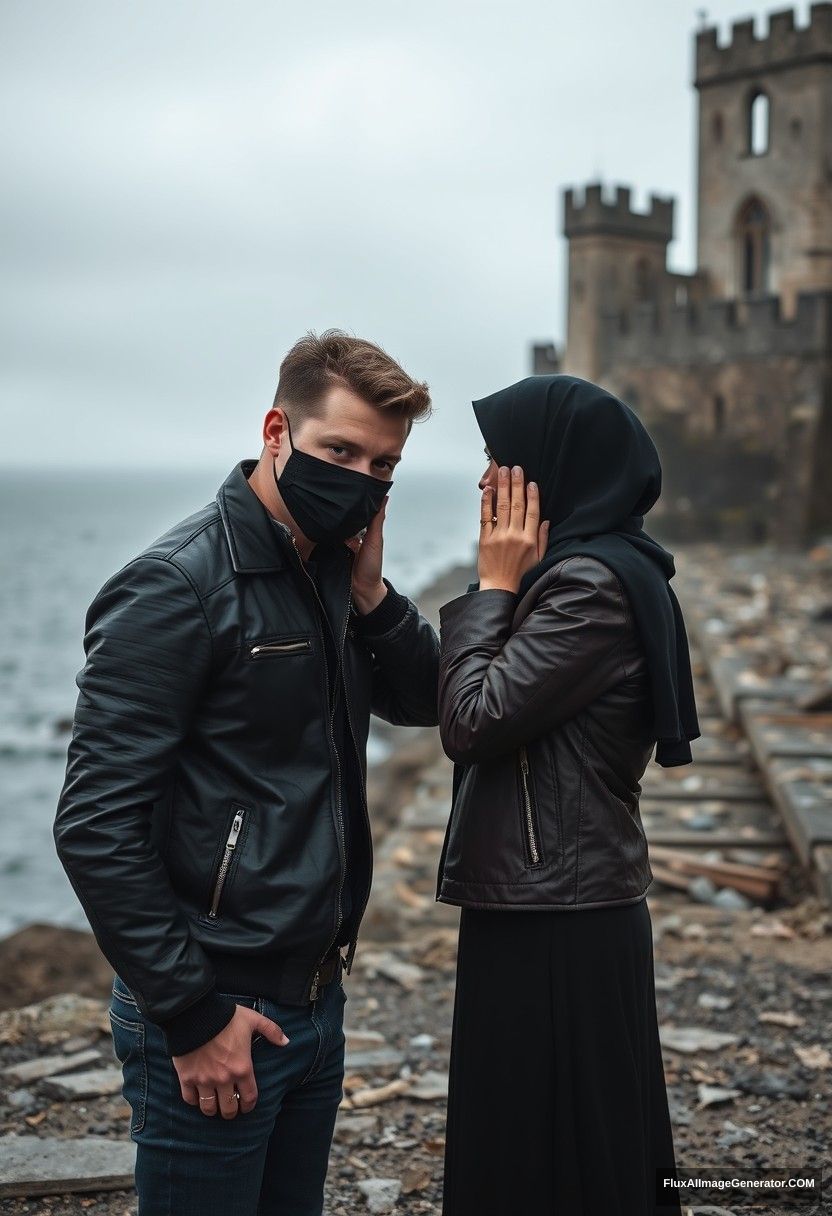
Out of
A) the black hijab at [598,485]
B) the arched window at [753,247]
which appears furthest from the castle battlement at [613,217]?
the black hijab at [598,485]

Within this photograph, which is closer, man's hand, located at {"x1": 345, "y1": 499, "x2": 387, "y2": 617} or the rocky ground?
man's hand, located at {"x1": 345, "y1": 499, "x2": 387, "y2": 617}

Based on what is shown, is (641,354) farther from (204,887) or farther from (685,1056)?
(204,887)

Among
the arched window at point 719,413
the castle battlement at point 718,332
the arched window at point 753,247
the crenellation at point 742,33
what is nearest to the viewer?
the castle battlement at point 718,332

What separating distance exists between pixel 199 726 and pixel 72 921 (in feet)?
42.9

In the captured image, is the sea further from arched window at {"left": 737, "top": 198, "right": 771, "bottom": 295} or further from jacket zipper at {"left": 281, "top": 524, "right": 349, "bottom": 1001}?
arched window at {"left": 737, "top": 198, "right": 771, "bottom": 295}

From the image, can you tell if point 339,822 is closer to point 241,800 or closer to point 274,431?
point 241,800

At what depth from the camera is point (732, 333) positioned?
30469 millimetres

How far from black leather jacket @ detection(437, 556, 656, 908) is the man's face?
0.39 metres

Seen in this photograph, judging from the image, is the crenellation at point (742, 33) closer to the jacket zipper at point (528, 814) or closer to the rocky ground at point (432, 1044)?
the rocky ground at point (432, 1044)

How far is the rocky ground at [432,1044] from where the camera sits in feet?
13.8

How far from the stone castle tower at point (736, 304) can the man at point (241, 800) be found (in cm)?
2820

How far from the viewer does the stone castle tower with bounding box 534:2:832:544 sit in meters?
29.8

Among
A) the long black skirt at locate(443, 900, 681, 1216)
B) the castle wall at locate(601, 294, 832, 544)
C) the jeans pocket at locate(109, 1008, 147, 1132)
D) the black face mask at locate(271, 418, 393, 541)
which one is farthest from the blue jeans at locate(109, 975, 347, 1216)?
the castle wall at locate(601, 294, 832, 544)

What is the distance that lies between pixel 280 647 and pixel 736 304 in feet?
98.2
